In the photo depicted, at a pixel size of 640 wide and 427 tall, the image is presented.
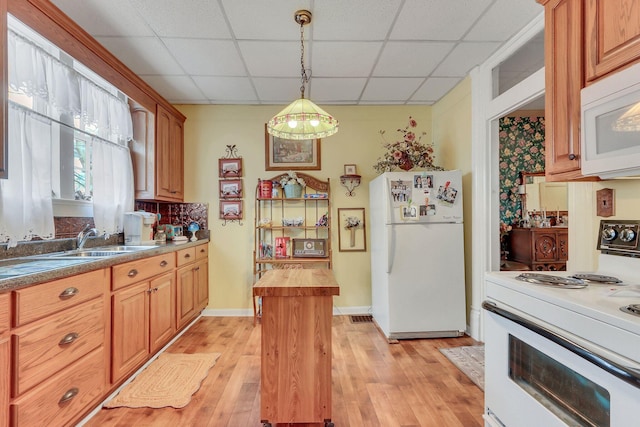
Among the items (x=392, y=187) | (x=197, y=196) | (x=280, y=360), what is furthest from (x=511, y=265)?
(x=197, y=196)

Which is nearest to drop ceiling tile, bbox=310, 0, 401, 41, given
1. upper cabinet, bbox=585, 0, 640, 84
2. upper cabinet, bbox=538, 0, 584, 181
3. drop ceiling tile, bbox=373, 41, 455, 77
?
drop ceiling tile, bbox=373, 41, 455, 77

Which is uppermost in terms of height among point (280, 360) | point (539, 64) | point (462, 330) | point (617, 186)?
point (539, 64)

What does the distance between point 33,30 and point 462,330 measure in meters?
3.74

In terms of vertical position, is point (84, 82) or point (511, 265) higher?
point (84, 82)

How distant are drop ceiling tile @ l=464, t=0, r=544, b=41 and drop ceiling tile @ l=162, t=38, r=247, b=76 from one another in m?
1.78

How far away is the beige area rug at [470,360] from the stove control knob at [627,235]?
1261 millimetres

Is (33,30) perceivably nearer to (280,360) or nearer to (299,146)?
(280,360)

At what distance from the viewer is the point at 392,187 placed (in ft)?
9.78

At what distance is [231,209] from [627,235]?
3.32 metres

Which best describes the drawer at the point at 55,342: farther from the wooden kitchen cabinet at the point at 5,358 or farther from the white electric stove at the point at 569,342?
the white electric stove at the point at 569,342

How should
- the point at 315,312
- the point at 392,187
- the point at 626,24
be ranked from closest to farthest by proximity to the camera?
the point at 626,24 → the point at 315,312 → the point at 392,187

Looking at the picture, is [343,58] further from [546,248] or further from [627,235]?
[546,248]

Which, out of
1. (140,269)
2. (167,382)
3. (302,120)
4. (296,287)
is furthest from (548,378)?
(140,269)

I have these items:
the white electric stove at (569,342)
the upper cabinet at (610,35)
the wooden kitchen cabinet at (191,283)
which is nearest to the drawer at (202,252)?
the wooden kitchen cabinet at (191,283)
